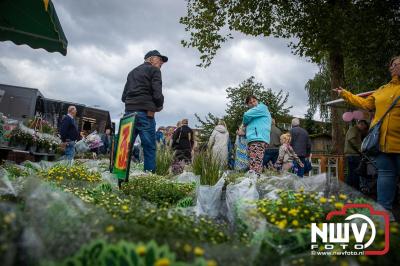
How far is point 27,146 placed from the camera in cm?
879

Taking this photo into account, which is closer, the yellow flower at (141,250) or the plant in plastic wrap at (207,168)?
the yellow flower at (141,250)

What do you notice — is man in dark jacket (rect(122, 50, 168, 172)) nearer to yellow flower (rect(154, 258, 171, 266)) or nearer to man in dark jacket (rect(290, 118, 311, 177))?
yellow flower (rect(154, 258, 171, 266))

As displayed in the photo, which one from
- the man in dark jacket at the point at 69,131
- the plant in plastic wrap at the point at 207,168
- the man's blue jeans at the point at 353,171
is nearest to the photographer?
the plant in plastic wrap at the point at 207,168

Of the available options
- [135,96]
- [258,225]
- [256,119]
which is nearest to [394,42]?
[256,119]

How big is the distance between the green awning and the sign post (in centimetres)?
187

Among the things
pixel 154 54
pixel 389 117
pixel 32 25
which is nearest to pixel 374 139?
pixel 389 117

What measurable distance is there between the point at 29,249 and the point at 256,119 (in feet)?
17.5

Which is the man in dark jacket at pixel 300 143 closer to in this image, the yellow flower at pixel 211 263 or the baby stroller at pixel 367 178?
the baby stroller at pixel 367 178

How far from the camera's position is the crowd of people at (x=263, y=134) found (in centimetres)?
386

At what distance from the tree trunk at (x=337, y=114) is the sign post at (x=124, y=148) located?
10.3 m

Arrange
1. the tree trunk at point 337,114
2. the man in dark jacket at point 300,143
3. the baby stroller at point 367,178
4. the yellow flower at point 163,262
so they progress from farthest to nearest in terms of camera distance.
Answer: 1. the tree trunk at point 337,114
2. the man in dark jacket at point 300,143
3. the baby stroller at point 367,178
4. the yellow flower at point 163,262

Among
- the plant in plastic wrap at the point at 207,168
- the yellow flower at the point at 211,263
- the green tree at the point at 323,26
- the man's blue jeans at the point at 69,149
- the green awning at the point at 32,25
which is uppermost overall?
the green tree at the point at 323,26

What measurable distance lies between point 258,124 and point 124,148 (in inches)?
106

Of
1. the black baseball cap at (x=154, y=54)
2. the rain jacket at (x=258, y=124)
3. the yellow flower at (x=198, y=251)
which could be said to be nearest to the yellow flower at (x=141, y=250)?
the yellow flower at (x=198, y=251)
